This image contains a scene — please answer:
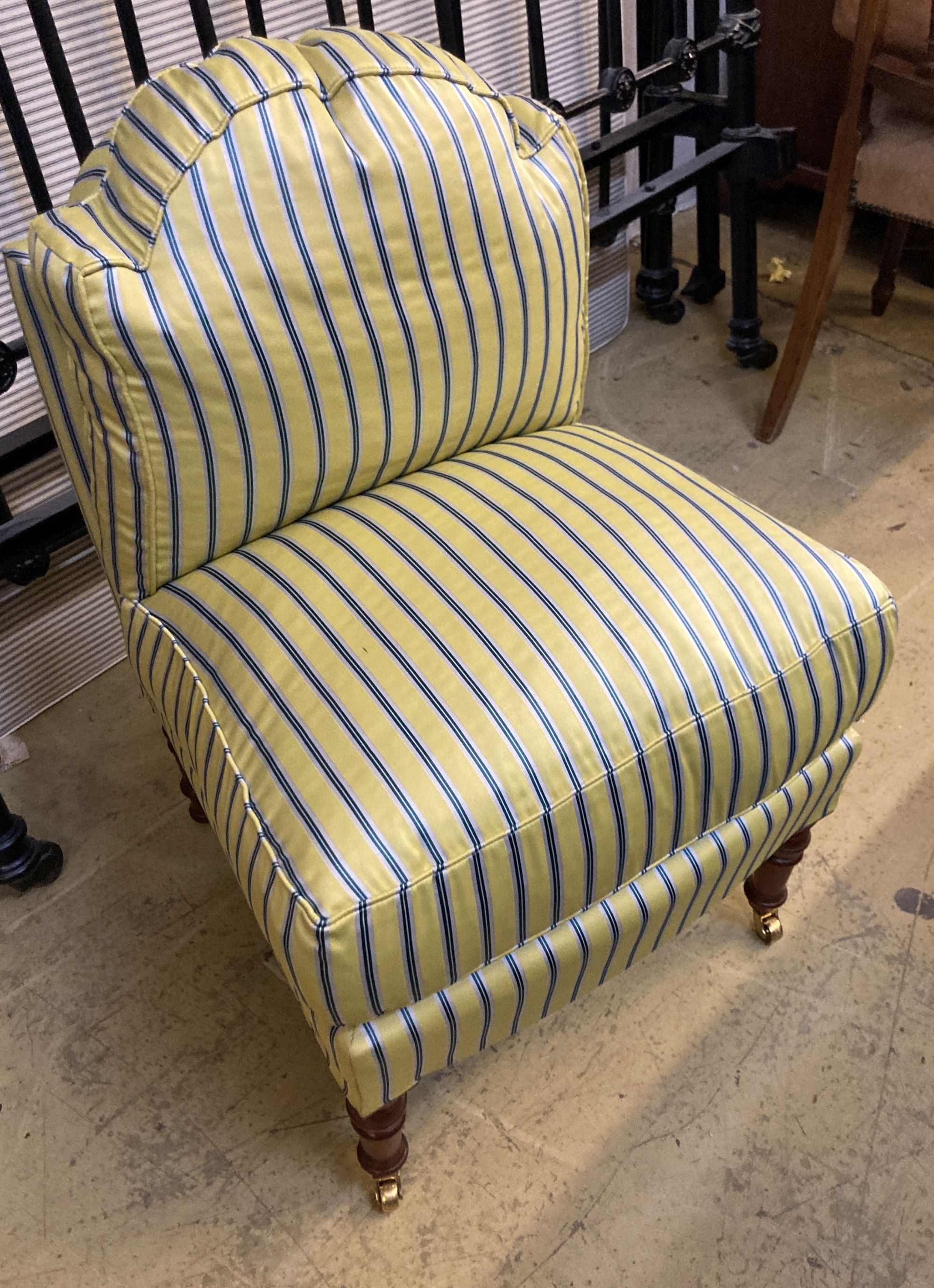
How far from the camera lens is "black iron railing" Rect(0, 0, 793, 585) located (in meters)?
1.25

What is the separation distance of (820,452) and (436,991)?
130 centimetres

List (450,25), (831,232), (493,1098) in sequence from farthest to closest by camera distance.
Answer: (831,232) < (450,25) < (493,1098)

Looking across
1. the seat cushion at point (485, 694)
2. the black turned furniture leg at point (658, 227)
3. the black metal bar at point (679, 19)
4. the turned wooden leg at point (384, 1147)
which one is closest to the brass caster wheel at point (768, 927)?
the seat cushion at point (485, 694)

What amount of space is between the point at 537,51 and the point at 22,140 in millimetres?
764

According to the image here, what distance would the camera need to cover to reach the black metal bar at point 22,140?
116 cm

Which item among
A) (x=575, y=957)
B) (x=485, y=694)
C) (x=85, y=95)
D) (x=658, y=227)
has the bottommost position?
(x=575, y=957)

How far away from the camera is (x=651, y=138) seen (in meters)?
1.77

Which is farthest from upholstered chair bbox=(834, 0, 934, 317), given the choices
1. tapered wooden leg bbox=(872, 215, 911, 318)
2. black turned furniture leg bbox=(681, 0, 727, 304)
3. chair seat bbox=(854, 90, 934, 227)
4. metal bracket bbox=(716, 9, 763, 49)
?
tapered wooden leg bbox=(872, 215, 911, 318)

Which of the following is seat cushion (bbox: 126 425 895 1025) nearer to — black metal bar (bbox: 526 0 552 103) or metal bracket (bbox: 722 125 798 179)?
black metal bar (bbox: 526 0 552 103)

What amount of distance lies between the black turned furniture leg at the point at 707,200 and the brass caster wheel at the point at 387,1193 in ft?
5.06

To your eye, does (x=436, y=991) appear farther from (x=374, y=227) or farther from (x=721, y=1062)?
(x=374, y=227)

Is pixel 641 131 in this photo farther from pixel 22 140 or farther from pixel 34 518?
pixel 34 518

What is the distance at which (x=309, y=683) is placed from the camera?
0.90m

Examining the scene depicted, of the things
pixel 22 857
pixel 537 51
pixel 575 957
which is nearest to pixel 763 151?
pixel 537 51
